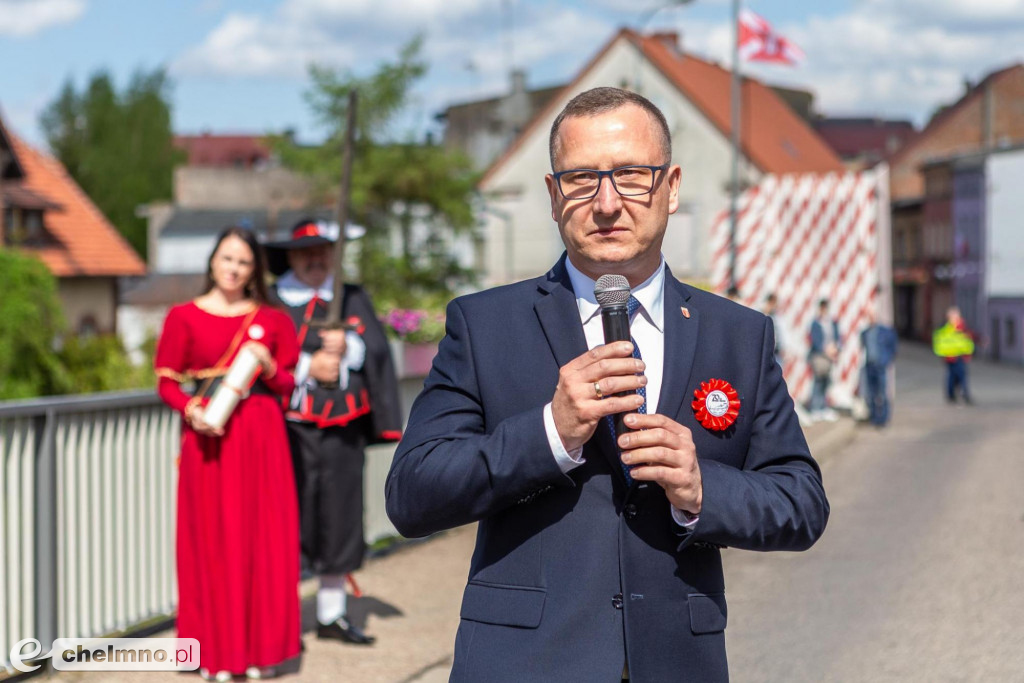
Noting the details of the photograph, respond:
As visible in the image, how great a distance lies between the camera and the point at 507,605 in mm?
2551

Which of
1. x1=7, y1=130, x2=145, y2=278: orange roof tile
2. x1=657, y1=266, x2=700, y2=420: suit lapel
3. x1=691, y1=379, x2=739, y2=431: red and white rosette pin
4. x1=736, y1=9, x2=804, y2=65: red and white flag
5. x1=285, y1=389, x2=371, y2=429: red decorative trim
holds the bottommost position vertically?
x1=285, y1=389, x2=371, y2=429: red decorative trim

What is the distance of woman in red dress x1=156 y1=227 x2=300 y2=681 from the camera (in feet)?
20.6

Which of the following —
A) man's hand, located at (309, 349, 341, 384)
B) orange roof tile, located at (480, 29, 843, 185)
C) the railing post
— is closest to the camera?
the railing post

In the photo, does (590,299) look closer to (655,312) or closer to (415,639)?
(655,312)

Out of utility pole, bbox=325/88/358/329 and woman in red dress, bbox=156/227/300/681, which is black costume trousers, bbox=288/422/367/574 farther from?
utility pole, bbox=325/88/358/329

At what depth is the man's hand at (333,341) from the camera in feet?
23.1

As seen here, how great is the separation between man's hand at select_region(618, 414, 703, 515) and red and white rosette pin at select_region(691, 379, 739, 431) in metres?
0.17

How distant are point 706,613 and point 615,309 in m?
0.63

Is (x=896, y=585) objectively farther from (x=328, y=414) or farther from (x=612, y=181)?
(x=612, y=181)

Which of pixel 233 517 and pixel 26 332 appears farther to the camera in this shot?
pixel 26 332

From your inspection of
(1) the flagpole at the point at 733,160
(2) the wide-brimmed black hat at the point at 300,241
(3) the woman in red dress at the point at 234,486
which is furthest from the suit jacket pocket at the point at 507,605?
(1) the flagpole at the point at 733,160

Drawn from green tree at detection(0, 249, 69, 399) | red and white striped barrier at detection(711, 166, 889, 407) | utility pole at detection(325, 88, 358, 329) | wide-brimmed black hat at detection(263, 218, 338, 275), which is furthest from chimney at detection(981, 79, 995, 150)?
utility pole at detection(325, 88, 358, 329)

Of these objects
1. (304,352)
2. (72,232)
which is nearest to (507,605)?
(304,352)

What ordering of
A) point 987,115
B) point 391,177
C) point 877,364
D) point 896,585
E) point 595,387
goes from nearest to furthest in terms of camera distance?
point 595,387 < point 896,585 < point 877,364 < point 391,177 < point 987,115
